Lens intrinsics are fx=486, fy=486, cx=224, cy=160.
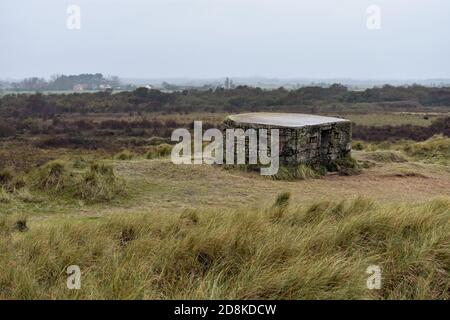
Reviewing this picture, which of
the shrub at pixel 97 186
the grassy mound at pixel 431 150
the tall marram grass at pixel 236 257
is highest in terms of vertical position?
the tall marram grass at pixel 236 257

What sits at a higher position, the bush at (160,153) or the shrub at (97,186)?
the shrub at (97,186)

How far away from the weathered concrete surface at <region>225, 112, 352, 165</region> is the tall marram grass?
4983 mm

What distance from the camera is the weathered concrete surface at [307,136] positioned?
34.1 feet

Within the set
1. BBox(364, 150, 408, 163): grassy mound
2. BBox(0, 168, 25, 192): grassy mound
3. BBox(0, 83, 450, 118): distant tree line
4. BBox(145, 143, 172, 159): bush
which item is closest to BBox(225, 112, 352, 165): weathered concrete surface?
BBox(364, 150, 408, 163): grassy mound

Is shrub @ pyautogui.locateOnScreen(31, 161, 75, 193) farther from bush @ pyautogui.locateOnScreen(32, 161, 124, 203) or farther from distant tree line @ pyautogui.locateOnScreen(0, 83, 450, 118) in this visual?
distant tree line @ pyautogui.locateOnScreen(0, 83, 450, 118)

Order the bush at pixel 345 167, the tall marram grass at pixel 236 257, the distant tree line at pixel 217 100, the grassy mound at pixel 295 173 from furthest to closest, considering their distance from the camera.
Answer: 1. the distant tree line at pixel 217 100
2. the bush at pixel 345 167
3. the grassy mound at pixel 295 173
4. the tall marram grass at pixel 236 257

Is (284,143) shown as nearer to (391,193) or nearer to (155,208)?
(391,193)

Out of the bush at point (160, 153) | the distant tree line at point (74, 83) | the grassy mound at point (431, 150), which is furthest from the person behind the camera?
the distant tree line at point (74, 83)

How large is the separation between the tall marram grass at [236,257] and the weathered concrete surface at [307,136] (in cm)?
498

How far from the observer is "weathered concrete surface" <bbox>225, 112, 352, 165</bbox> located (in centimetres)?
1038

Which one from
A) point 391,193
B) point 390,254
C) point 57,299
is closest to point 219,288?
point 57,299

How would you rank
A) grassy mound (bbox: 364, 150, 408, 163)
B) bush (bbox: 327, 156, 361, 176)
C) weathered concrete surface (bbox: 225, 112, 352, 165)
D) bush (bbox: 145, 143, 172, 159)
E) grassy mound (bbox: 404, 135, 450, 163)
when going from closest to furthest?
weathered concrete surface (bbox: 225, 112, 352, 165) < bush (bbox: 327, 156, 361, 176) < grassy mound (bbox: 364, 150, 408, 163) < bush (bbox: 145, 143, 172, 159) < grassy mound (bbox: 404, 135, 450, 163)

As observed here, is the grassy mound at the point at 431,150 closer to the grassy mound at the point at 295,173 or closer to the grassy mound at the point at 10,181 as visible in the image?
the grassy mound at the point at 295,173

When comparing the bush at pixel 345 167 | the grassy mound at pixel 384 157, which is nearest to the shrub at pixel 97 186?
the bush at pixel 345 167
